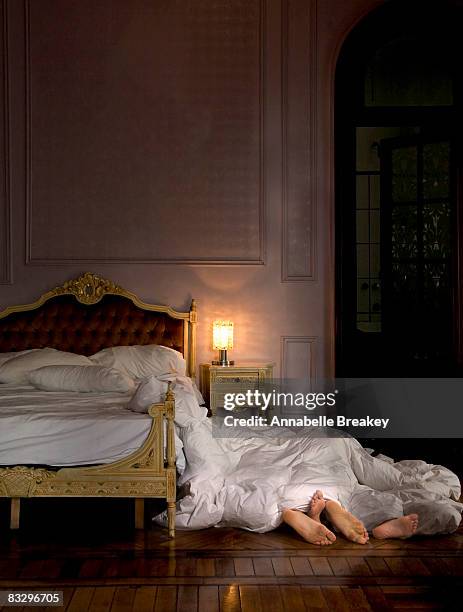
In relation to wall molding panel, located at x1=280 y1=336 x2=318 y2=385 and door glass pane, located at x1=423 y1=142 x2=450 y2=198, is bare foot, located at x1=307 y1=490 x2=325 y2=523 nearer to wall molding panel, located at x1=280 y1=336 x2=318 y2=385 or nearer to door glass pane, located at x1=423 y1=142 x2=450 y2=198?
wall molding panel, located at x1=280 y1=336 x2=318 y2=385

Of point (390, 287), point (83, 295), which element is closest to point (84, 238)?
point (83, 295)

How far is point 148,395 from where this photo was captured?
11.6 feet

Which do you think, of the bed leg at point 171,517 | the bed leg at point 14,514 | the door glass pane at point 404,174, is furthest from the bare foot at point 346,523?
the door glass pane at point 404,174

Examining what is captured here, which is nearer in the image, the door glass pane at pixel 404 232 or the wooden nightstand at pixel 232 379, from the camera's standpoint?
the wooden nightstand at pixel 232 379

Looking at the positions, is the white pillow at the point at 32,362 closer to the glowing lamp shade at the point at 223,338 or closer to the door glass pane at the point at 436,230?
the glowing lamp shade at the point at 223,338

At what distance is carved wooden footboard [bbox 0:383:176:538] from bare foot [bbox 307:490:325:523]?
1.94 ft

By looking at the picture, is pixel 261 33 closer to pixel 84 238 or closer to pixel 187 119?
pixel 187 119

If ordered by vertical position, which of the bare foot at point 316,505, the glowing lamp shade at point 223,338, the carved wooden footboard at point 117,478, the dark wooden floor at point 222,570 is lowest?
the dark wooden floor at point 222,570

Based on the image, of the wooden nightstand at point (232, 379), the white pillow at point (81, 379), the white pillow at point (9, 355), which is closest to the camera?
the white pillow at point (81, 379)

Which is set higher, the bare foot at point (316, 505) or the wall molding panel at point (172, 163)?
the wall molding panel at point (172, 163)

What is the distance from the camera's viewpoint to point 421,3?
539 centimetres

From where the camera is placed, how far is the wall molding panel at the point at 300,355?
5.38 metres

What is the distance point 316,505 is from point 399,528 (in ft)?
1.17

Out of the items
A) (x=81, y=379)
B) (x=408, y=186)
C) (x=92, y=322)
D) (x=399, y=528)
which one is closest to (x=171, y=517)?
(x=399, y=528)
